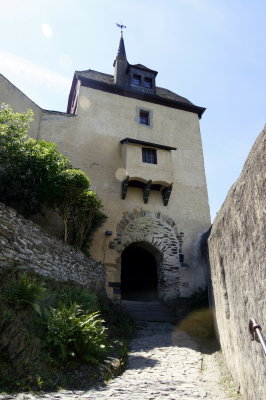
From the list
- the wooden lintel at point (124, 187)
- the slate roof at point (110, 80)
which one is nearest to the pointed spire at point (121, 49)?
the slate roof at point (110, 80)

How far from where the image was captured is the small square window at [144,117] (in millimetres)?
15328

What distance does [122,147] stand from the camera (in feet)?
44.9

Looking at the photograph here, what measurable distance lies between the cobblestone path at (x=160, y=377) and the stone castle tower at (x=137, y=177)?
389 cm

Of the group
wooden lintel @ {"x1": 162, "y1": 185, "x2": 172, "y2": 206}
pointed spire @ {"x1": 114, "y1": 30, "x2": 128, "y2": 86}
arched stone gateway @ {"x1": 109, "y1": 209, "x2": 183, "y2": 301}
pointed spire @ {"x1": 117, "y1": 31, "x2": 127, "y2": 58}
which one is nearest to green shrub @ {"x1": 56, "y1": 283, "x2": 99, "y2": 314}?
arched stone gateway @ {"x1": 109, "y1": 209, "x2": 183, "y2": 301}

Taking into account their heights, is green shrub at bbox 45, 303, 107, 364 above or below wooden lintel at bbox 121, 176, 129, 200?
below

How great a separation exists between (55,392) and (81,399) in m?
0.40

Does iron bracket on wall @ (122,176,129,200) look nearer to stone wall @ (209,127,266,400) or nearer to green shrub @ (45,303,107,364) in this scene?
stone wall @ (209,127,266,400)

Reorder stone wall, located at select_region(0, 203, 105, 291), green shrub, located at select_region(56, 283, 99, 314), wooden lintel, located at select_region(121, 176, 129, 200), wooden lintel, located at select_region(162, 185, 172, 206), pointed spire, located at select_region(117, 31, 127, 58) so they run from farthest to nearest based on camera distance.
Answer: pointed spire, located at select_region(117, 31, 127, 58)
wooden lintel, located at select_region(162, 185, 172, 206)
wooden lintel, located at select_region(121, 176, 129, 200)
green shrub, located at select_region(56, 283, 99, 314)
stone wall, located at select_region(0, 203, 105, 291)

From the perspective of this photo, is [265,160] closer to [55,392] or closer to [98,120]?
[55,392]

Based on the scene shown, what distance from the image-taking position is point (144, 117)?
1557cm

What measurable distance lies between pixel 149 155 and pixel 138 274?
5960mm

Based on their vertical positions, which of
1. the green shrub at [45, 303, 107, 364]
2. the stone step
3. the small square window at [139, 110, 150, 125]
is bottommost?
the green shrub at [45, 303, 107, 364]

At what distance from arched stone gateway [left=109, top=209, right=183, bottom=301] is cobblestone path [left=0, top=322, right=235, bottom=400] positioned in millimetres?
3907

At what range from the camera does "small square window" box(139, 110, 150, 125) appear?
15.3 m
